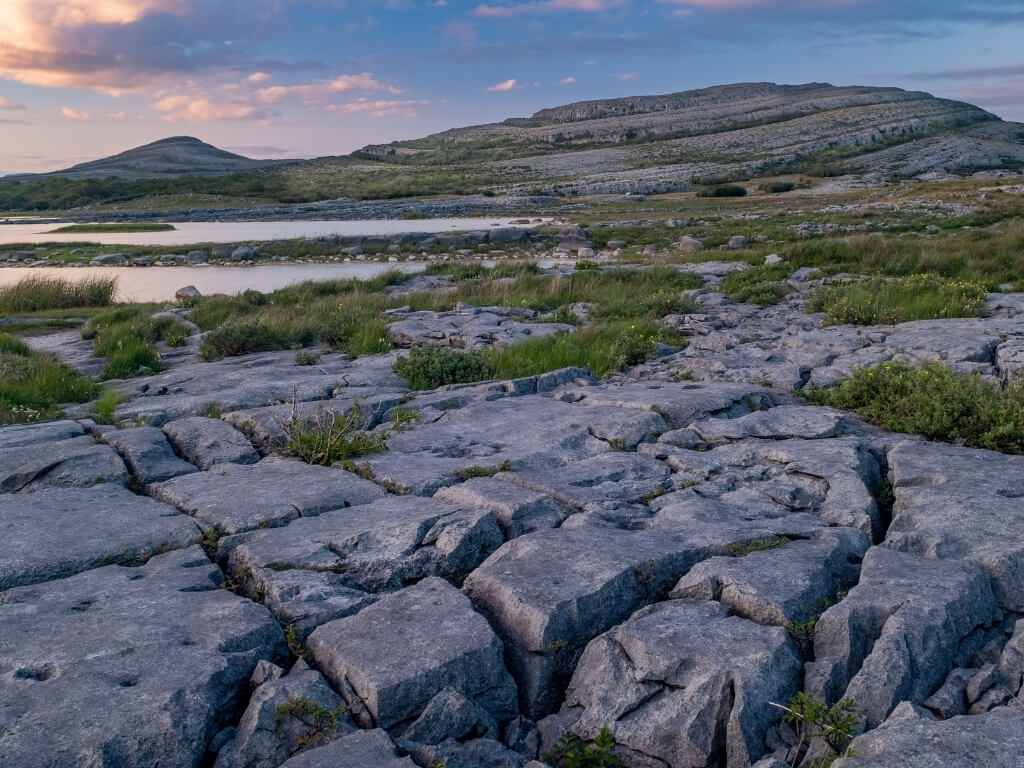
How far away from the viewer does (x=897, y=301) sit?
11.8 metres

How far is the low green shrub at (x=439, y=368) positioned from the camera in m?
8.77

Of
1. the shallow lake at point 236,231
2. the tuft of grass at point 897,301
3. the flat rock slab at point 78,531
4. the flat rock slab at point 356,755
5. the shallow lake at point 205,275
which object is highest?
the shallow lake at point 236,231

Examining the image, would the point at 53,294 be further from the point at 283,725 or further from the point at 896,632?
the point at 896,632

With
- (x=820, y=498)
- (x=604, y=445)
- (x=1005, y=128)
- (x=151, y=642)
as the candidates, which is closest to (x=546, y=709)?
(x=151, y=642)

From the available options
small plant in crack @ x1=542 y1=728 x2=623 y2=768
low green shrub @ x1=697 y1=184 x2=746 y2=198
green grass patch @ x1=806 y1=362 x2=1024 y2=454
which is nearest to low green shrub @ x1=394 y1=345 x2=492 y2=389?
green grass patch @ x1=806 y1=362 x2=1024 y2=454

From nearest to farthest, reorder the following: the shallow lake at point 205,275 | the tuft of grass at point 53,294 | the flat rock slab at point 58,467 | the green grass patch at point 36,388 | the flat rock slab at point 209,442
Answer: the flat rock slab at point 58,467, the flat rock slab at point 209,442, the green grass patch at point 36,388, the tuft of grass at point 53,294, the shallow lake at point 205,275

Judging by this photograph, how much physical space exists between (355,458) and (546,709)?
293 centimetres

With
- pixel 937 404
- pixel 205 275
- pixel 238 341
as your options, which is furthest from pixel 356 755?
pixel 205 275

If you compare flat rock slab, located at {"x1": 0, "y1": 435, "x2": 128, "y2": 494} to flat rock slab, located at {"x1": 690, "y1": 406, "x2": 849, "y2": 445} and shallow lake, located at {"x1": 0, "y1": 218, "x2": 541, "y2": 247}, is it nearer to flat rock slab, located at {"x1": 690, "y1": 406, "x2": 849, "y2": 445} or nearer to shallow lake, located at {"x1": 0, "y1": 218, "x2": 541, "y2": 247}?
flat rock slab, located at {"x1": 690, "y1": 406, "x2": 849, "y2": 445}

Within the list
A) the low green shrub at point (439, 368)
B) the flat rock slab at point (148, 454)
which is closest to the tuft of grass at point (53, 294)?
the low green shrub at point (439, 368)

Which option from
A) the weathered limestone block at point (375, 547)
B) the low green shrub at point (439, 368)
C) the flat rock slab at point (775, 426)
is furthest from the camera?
the low green shrub at point (439, 368)

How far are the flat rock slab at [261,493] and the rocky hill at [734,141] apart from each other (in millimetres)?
58148

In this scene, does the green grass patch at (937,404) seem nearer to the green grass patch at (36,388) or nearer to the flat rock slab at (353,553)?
the flat rock slab at (353,553)

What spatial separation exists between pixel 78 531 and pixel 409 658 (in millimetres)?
2429
